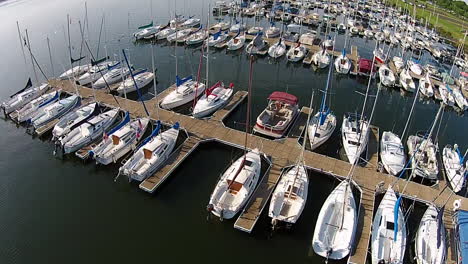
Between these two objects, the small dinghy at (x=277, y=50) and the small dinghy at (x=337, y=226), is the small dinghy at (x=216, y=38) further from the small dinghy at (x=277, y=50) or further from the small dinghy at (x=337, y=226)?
the small dinghy at (x=337, y=226)

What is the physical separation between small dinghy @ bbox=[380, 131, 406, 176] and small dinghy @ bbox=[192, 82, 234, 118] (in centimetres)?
2264

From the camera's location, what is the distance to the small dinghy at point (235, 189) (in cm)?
3027

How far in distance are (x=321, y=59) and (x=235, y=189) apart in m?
43.0

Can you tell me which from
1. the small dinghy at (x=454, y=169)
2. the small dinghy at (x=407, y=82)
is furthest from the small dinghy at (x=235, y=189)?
the small dinghy at (x=407, y=82)

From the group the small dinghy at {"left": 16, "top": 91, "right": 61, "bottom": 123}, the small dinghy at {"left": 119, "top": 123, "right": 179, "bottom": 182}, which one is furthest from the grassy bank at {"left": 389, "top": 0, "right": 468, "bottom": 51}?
the small dinghy at {"left": 16, "top": 91, "right": 61, "bottom": 123}

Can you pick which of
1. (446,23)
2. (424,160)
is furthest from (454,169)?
(446,23)

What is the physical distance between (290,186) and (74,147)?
26.3 metres

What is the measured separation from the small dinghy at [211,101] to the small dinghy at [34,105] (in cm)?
2185

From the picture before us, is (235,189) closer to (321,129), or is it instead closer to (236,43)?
(321,129)

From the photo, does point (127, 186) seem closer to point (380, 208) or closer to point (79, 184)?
point (79, 184)

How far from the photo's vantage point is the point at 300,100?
54562 millimetres

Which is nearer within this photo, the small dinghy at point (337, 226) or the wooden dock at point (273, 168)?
the small dinghy at point (337, 226)

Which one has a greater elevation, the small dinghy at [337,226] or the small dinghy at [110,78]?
the small dinghy at [110,78]

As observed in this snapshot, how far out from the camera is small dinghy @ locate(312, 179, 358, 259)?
26.9 m
